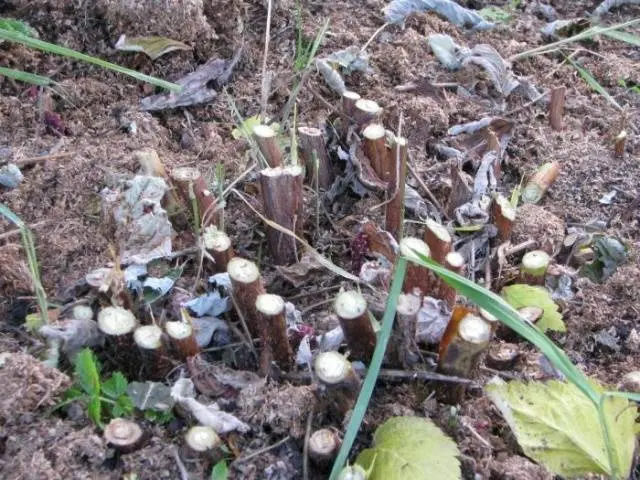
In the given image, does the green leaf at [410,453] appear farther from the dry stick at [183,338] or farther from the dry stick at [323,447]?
the dry stick at [183,338]

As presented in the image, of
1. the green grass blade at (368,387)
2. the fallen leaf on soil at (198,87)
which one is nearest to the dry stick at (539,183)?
the green grass blade at (368,387)

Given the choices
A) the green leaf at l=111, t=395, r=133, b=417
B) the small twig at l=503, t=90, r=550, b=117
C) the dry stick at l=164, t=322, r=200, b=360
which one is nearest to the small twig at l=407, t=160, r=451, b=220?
the small twig at l=503, t=90, r=550, b=117

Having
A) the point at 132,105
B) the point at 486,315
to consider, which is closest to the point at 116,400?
the point at 486,315

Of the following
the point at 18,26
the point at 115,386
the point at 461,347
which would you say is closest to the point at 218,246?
the point at 115,386

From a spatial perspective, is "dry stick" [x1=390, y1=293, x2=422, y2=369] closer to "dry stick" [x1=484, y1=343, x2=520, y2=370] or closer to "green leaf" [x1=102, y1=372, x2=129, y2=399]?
"dry stick" [x1=484, y1=343, x2=520, y2=370]

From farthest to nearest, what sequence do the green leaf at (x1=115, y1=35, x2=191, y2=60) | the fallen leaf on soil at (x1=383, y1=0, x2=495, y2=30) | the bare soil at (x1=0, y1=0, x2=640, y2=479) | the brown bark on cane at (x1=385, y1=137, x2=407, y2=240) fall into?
the fallen leaf on soil at (x1=383, y1=0, x2=495, y2=30), the green leaf at (x1=115, y1=35, x2=191, y2=60), the brown bark on cane at (x1=385, y1=137, x2=407, y2=240), the bare soil at (x1=0, y1=0, x2=640, y2=479)

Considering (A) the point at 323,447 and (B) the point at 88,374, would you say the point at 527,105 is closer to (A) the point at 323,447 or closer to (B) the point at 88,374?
(A) the point at 323,447

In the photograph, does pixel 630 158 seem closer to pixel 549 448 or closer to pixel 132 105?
pixel 549 448
